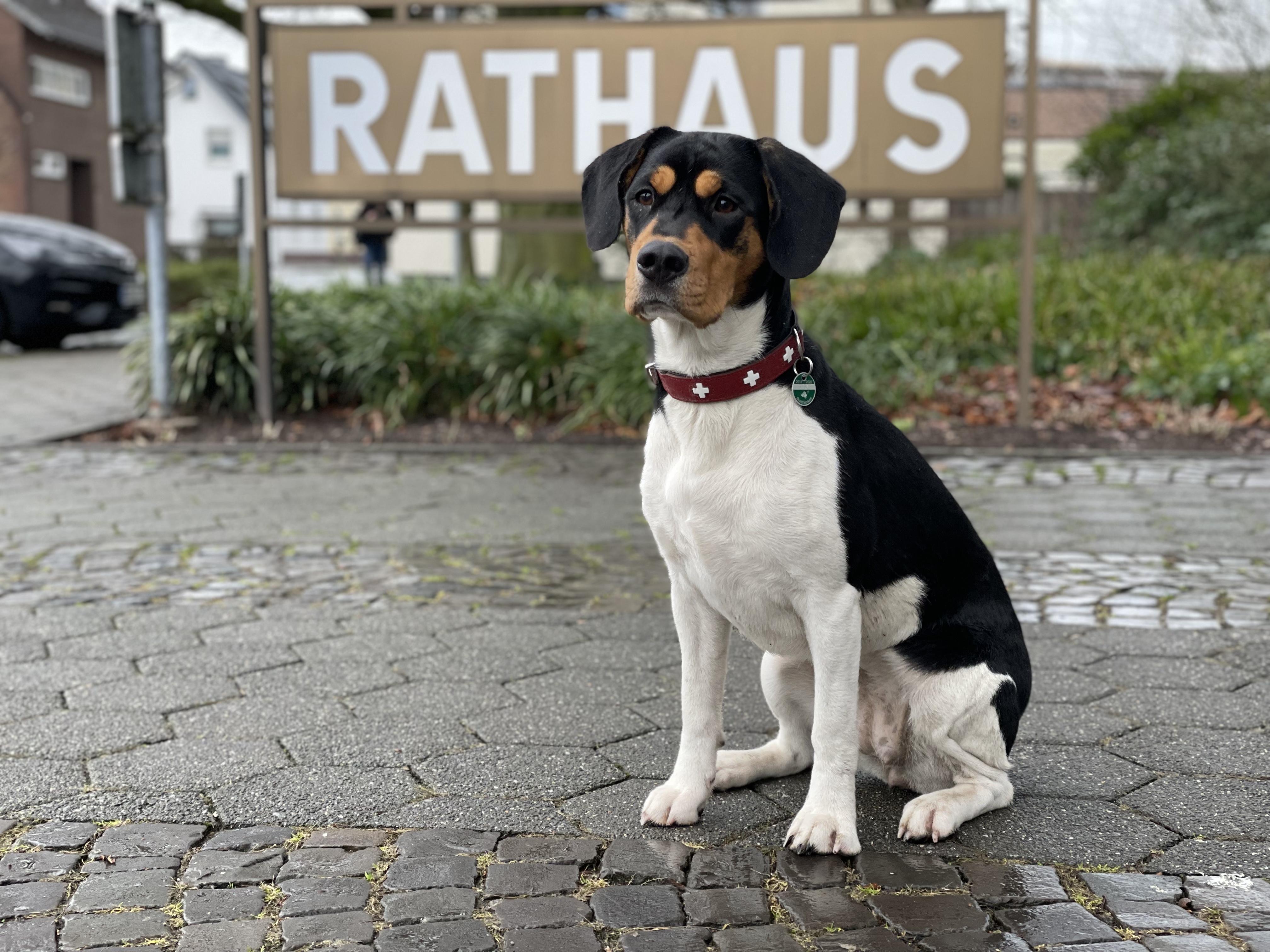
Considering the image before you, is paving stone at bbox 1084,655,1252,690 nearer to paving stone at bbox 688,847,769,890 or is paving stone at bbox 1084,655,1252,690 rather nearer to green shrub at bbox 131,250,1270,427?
paving stone at bbox 688,847,769,890

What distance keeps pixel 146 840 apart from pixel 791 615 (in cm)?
146

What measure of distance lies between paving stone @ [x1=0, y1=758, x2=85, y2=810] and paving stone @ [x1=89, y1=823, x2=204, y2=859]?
0.30m

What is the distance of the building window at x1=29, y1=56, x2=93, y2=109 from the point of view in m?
38.3

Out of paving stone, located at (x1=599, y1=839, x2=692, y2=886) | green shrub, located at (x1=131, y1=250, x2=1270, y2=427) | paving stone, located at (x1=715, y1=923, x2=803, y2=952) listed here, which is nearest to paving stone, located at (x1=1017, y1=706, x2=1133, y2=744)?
paving stone, located at (x1=599, y1=839, x2=692, y2=886)

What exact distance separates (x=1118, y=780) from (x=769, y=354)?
138cm

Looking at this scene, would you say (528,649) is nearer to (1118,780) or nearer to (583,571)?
(583,571)

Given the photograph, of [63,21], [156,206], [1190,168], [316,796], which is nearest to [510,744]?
[316,796]

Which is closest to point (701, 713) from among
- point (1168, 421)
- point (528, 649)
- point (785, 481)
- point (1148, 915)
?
point (785, 481)

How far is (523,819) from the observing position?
2902 millimetres

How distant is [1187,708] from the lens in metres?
3.66

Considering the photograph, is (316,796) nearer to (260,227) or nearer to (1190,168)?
(260,227)

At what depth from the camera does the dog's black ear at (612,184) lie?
9.38 feet

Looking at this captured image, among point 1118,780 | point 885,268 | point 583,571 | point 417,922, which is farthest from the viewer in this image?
point 885,268

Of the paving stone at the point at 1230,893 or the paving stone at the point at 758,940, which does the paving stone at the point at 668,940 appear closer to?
the paving stone at the point at 758,940
